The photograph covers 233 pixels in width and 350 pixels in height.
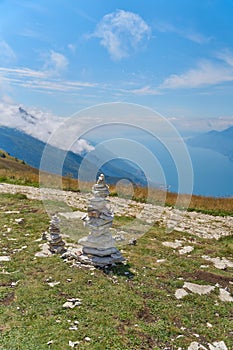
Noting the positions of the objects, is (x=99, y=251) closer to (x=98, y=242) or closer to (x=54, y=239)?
(x=98, y=242)

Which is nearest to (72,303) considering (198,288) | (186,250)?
(198,288)

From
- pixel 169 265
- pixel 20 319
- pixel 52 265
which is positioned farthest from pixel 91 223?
pixel 20 319

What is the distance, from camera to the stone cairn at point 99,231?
11938 mm

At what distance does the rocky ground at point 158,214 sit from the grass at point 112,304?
220 inches

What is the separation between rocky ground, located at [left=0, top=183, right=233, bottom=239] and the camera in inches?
763

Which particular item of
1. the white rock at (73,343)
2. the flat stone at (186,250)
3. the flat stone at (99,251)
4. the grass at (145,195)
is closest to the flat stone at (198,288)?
the flat stone at (99,251)

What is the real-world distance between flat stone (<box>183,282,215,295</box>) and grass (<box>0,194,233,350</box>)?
17cm

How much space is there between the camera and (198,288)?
1077 cm

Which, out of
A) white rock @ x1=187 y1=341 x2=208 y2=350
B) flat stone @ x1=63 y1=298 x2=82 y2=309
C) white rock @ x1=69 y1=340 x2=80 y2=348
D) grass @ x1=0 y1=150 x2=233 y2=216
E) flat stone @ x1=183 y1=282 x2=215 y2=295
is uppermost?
grass @ x1=0 y1=150 x2=233 y2=216

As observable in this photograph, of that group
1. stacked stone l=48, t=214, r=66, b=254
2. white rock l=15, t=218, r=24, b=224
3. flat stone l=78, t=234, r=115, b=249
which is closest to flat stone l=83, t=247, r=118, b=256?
flat stone l=78, t=234, r=115, b=249

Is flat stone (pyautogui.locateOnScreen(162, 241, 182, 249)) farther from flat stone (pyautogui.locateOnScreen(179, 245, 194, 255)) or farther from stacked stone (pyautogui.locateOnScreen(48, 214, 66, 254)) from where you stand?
stacked stone (pyautogui.locateOnScreen(48, 214, 66, 254))

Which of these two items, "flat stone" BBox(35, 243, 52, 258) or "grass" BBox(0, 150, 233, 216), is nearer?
"flat stone" BBox(35, 243, 52, 258)

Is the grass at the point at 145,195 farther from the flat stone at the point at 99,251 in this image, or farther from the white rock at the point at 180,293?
the white rock at the point at 180,293

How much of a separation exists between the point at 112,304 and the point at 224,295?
370 cm
